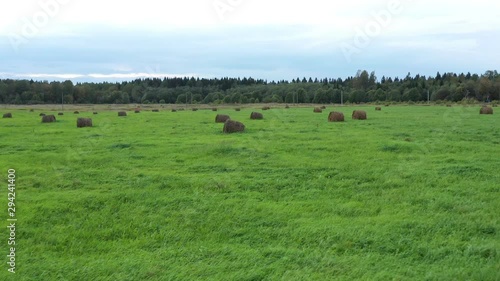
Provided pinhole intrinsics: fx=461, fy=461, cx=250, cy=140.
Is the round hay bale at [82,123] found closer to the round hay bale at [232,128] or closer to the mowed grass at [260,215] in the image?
the round hay bale at [232,128]

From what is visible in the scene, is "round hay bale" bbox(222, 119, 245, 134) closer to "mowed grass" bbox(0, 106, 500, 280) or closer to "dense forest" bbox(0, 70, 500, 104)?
"mowed grass" bbox(0, 106, 500, 280)

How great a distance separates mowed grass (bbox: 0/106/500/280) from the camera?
19.4 feet

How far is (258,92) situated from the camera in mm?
141375

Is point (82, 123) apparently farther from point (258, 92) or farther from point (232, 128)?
point (258, 92)

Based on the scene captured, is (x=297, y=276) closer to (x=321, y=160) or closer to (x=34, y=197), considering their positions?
(x=34, y=197)

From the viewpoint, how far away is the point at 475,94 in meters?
101

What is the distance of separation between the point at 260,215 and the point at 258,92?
13458cm

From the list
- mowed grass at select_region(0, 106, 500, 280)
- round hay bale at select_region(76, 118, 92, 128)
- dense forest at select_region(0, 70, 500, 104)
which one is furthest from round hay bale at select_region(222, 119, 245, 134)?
dense forest at select_region(0, 70, 500, 104)

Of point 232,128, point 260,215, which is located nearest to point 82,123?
point 232,128

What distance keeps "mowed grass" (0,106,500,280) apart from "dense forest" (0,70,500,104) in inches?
3313

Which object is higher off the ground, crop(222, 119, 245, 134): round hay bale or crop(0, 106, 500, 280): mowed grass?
crop(222, 119, 245, 134): round hay bale

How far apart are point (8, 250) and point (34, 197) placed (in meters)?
2.55

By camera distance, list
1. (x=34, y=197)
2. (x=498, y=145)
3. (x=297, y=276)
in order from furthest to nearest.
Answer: (x=498, y=145)
(x=34, y=197)
(x=297, y=276)

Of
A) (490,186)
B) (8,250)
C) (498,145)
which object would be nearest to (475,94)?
(498,145)
